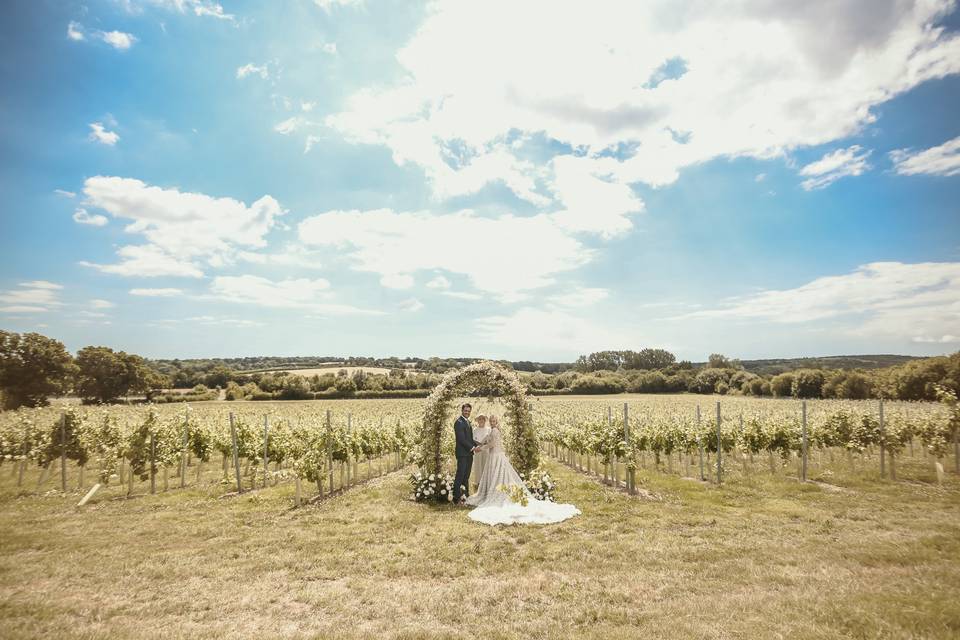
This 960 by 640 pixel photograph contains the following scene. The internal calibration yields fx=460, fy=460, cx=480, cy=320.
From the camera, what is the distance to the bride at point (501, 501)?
9.06 m

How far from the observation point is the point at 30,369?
1647 inches

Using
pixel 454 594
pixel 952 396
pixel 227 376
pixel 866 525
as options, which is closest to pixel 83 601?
pixel 454 594

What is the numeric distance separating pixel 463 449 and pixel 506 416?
144 cm

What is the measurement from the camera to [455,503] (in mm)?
10727

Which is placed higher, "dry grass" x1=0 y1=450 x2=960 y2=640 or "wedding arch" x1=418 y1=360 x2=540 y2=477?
"wedding arch" x1=418 y1=360 x2=540 y2=477

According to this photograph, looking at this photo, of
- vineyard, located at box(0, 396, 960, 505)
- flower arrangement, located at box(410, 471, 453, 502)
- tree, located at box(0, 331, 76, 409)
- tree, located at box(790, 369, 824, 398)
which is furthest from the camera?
tree, located at box(790, 369, 824, 398)

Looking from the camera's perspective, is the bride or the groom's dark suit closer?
the bride

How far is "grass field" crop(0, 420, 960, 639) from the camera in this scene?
15.5ft

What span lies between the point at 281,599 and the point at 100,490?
11.5m

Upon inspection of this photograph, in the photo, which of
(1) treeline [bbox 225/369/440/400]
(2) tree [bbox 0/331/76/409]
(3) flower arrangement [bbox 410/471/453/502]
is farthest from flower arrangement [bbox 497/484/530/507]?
(2) tree [bbox 0/331/76/409]

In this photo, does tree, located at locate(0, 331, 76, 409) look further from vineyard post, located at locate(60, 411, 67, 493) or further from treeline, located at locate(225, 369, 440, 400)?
vineyard post, located at locate(60, 411, 67, 493)

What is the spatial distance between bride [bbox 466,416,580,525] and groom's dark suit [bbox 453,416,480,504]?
324 mm

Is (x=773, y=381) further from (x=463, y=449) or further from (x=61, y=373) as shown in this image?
(x=61, y=373)

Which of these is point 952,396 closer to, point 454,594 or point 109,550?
point 454,594
